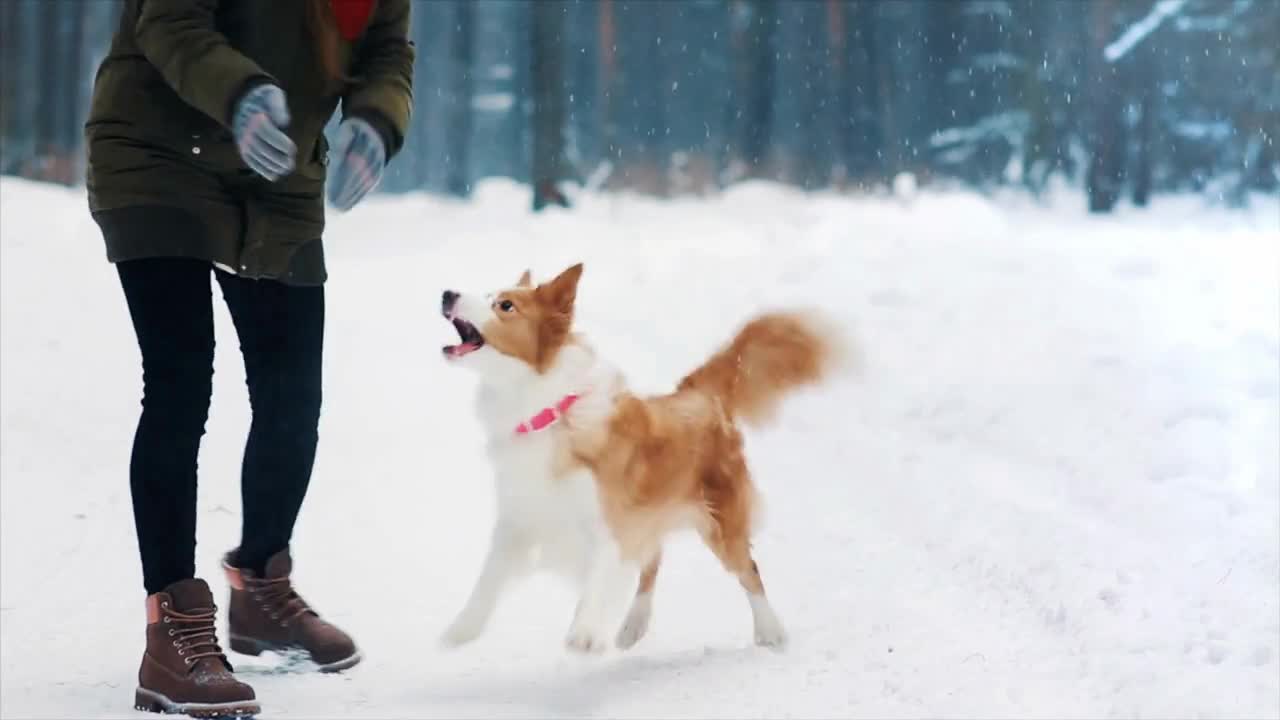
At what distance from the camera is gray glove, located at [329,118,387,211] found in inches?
114

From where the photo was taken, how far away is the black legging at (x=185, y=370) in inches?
109

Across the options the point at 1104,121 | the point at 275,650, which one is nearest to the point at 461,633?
the point at 275,650

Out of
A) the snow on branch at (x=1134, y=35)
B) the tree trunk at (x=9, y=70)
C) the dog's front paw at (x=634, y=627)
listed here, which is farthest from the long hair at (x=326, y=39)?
the snow on branch at (x=1134, y=35)

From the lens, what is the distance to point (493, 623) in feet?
13.2

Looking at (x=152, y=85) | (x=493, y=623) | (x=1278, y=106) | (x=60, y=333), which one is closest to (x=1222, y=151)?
(x=1278, y=106)

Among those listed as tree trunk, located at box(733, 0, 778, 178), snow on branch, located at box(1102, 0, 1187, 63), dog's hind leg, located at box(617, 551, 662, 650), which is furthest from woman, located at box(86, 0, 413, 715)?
snow on branch, located at box(1102, 0, 1187, 63)

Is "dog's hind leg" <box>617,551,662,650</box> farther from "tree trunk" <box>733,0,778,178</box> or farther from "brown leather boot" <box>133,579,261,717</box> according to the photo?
"tree trunk" <box>733,0,778,178</box>

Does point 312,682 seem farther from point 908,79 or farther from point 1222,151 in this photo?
point 908,79

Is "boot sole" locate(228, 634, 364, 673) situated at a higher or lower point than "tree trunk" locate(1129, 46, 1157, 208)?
lower

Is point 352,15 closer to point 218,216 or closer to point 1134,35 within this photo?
point 218,216

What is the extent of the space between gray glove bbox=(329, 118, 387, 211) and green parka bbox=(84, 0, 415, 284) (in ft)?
0.14

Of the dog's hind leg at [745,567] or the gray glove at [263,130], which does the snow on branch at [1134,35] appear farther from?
the gray glove at [263,130]

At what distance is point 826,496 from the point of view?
5707 mm

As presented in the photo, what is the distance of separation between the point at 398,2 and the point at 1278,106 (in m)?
16.2
